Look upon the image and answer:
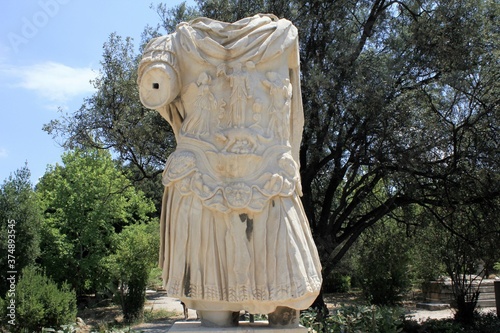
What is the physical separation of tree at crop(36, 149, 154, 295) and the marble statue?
1783 cm

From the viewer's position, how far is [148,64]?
12.9 feet

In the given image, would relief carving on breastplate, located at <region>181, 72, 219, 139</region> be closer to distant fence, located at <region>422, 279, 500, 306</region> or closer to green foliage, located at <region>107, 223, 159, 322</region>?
green foliage, located at <region>107, 223, 159, 322</region>

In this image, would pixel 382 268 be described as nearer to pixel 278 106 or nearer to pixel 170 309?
pixel 170 309

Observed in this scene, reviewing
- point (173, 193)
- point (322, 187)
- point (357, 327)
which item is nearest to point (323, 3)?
point (322, 187)

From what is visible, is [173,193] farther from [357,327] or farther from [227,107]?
[357,327]

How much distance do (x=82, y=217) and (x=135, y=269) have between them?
5.69m

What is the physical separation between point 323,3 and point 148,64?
9.71m

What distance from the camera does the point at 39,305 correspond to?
40.0ft

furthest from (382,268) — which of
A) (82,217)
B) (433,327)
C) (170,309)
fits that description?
(82,217)

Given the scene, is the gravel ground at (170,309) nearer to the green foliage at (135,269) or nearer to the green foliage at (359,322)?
the green foliage at (135,269)
